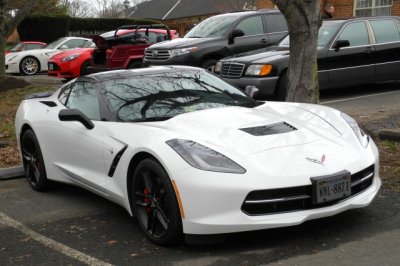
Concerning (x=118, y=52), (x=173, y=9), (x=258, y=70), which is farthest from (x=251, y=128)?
(x=173, y=9)

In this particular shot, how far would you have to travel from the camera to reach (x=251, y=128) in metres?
4.34

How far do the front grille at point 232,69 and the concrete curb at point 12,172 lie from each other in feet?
14.8

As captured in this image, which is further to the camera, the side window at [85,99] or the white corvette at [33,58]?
the white corvette at [33,58]

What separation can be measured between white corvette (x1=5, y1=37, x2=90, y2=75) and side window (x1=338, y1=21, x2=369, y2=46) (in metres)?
11.4

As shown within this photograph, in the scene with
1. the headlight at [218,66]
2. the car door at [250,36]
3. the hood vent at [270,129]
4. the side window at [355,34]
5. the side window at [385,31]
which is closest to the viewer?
the hood vent at [270,129]

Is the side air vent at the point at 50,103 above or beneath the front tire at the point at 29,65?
above

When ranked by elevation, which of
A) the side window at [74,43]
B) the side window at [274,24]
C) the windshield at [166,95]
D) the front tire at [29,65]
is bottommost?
the front tire at [29,65]

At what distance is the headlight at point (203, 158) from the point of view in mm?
3771

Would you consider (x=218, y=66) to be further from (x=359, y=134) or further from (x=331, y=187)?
(x=331, y=187)

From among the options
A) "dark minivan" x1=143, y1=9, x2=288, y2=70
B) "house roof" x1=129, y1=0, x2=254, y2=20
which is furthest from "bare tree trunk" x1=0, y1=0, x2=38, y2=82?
"house roof" x1=129, y1=0, x2=254, y2=20

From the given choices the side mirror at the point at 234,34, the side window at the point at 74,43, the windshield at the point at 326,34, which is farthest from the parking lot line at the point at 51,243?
the side window at the point at 74,43

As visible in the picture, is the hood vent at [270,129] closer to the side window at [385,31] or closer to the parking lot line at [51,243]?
the parking lot line at [51,243]

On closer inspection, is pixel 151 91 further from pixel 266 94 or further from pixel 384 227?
pixel 266 94

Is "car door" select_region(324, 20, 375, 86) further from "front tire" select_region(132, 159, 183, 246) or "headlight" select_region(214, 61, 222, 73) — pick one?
"front tire" select_region(132, 159, 183, 246)
